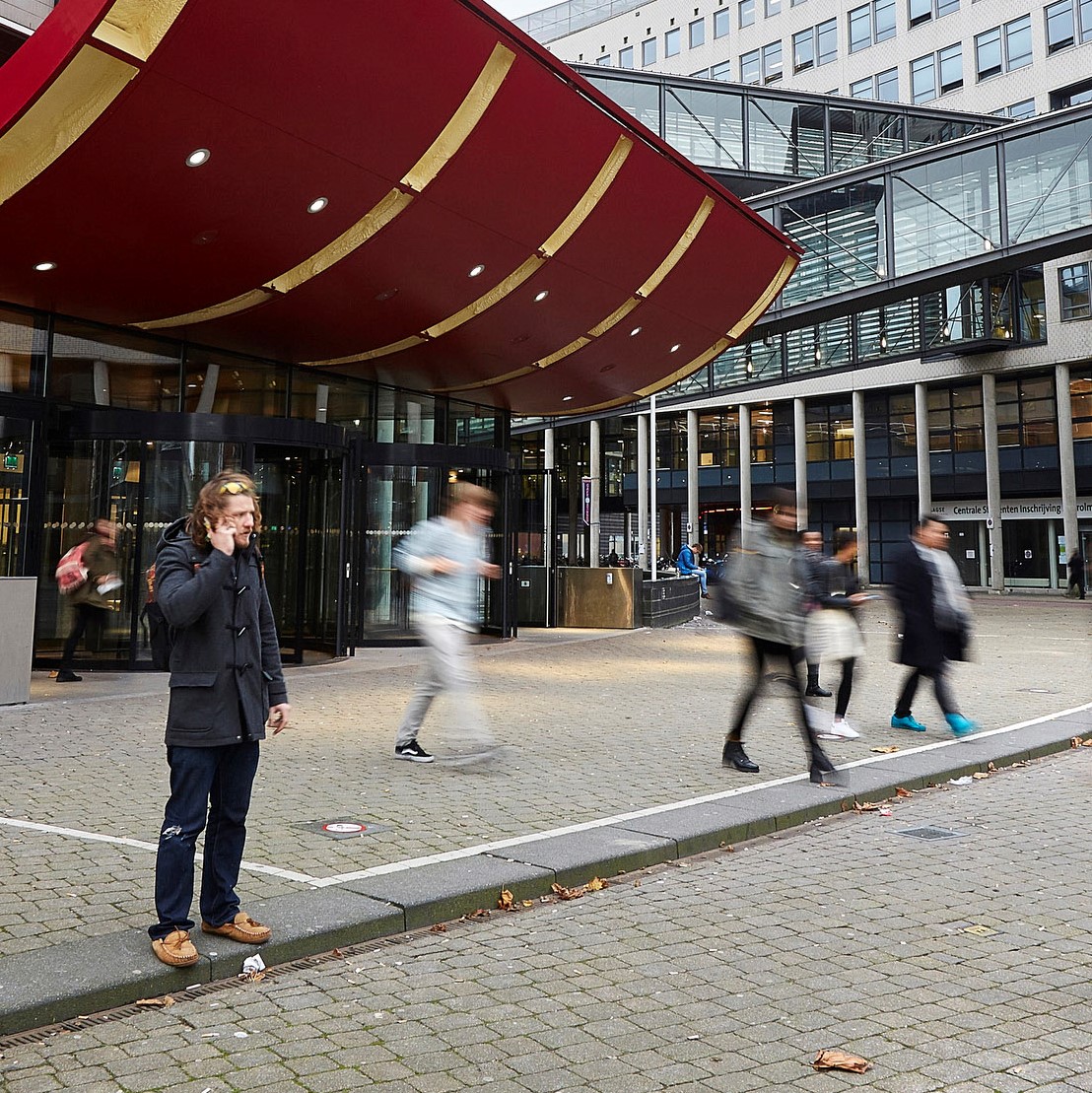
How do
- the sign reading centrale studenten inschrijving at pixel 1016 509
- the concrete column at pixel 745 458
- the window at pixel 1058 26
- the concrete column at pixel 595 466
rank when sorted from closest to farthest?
1. the sign reading centrale studenten inschrijving at pixel 1016 509
2. the window at pixel 1058 26
3. the concrete column at pixel 745 458
4. the concrete column at pixel 595 466

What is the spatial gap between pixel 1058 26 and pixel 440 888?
51.1 meters

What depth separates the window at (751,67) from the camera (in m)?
57.2

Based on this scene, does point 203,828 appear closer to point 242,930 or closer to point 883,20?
point 242,930

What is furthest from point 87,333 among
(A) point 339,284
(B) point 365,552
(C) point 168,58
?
(C) point 168,58

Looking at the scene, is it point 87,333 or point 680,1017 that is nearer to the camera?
point 680,1017

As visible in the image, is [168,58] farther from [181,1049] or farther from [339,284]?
[181,1049]

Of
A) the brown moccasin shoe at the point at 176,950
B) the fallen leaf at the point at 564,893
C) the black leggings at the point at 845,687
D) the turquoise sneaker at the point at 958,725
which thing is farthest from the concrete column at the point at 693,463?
the brown moccasin shoe at the point at 176,950

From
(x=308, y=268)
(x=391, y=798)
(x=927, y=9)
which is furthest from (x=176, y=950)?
(x=927, y=9)

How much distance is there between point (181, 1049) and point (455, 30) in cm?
1045

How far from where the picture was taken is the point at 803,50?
5538 cm

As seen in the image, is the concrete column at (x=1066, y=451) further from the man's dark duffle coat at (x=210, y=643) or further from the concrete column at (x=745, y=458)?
the man's dark duffle coat at (x=210, y=643)

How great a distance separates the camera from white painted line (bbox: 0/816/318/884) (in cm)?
534

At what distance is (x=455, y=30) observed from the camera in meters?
11.4

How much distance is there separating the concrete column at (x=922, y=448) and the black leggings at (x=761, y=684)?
1676 inches
